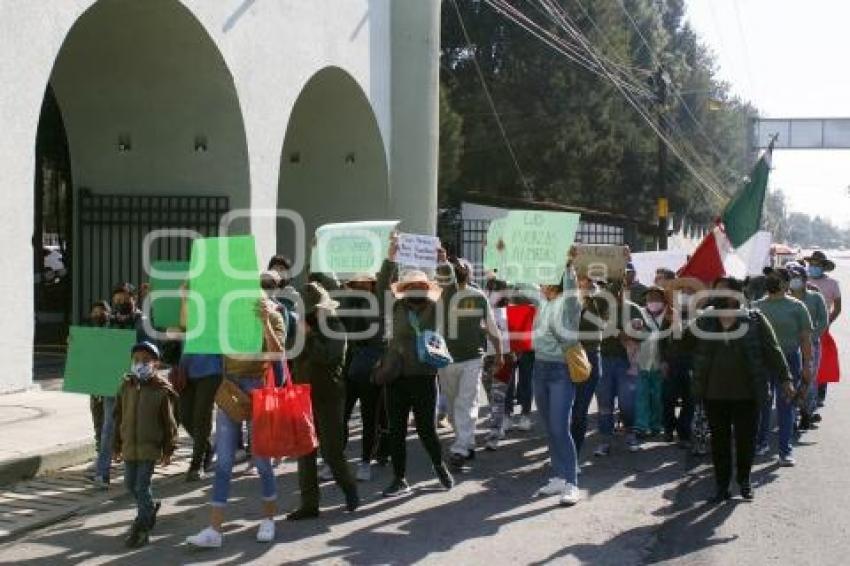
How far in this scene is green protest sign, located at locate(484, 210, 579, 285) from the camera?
9047 millimetres

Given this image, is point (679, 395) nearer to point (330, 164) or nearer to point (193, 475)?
point (193, 475)

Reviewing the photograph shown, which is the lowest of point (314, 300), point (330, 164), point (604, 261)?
point (314, 300)

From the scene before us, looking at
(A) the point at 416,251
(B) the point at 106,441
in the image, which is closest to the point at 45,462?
(B) the point at 106,441

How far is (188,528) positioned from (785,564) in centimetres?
364

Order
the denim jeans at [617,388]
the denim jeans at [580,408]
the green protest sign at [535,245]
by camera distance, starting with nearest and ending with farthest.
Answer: the denim jeans at [580,408]
the green protest sign at [535,245]
the denim jeans at [617,388]

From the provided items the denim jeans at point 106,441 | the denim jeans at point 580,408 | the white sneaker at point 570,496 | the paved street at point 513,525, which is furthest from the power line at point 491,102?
the denim jeans at point 106,441

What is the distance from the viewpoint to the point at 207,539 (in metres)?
6.42

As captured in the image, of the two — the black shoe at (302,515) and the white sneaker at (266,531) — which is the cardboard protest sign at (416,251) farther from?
the white sneaker at (266,531)

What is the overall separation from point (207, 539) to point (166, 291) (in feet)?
7.96

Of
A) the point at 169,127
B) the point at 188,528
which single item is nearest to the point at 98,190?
the point at 169,127

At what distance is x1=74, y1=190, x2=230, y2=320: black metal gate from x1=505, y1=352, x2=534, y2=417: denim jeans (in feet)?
16.9

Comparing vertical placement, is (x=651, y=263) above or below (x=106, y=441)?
above

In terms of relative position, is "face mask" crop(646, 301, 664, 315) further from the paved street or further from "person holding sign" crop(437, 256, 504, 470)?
"person holding sign" crop(437, 256, 504, 470)

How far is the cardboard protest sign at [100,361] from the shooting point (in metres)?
7.62
